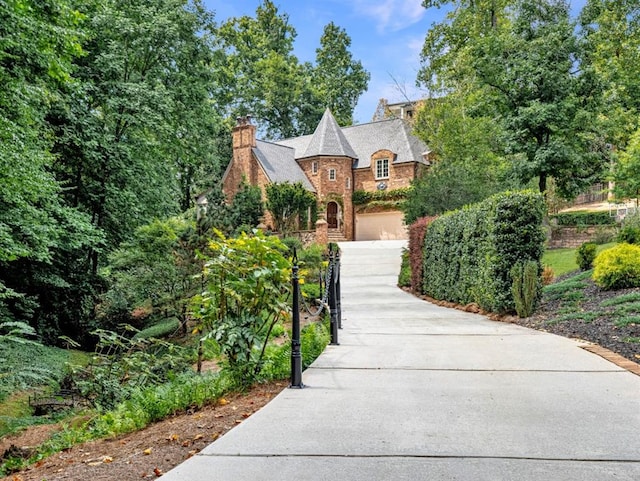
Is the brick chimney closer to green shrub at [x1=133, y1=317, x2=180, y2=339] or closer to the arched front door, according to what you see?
the arched front door

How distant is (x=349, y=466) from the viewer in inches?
102

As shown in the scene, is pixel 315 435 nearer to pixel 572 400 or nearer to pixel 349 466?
pixel 349 466

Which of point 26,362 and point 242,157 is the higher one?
point 242,157

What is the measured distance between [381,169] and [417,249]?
19.7m

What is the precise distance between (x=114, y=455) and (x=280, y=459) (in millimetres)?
1162

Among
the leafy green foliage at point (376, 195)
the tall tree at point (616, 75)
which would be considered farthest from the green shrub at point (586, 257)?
the leafy green foliage at point (376, 195)

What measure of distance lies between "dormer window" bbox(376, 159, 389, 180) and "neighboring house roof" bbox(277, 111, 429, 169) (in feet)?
2.40

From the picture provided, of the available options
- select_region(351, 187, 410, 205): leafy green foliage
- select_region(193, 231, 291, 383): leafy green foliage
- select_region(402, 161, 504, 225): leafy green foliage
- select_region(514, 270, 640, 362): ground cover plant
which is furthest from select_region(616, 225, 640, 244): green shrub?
select_region(351, 187, 410, 205): leafy green foliage

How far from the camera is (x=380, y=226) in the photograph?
114 feet

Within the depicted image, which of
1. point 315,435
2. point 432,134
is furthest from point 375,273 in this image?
point 315,435

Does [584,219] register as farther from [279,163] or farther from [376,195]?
[279,163]

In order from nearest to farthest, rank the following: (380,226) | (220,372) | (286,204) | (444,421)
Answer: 1. (444,421)
2. (220,372)
3. (286,204)
4. (380,226)

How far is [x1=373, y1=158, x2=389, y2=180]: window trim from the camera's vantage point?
34.6 meters

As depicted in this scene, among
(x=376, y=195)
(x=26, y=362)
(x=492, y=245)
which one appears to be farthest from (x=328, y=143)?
(x=26, y=362)
